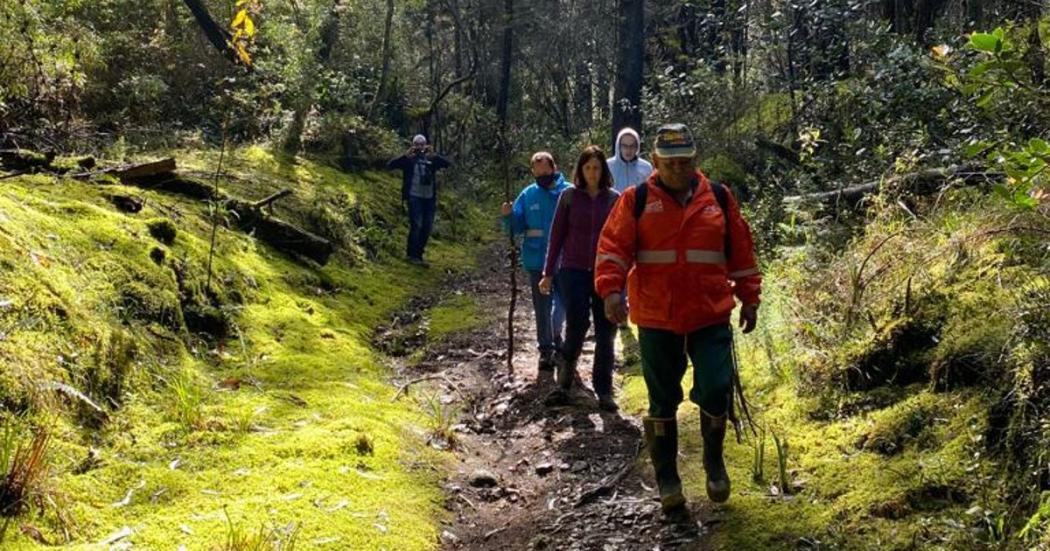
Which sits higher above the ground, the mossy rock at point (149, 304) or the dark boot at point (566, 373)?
the mossy rock at point (149, 304)

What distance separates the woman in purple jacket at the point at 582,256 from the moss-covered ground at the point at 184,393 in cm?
155

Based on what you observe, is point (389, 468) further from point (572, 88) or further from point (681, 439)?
point (572, 88)

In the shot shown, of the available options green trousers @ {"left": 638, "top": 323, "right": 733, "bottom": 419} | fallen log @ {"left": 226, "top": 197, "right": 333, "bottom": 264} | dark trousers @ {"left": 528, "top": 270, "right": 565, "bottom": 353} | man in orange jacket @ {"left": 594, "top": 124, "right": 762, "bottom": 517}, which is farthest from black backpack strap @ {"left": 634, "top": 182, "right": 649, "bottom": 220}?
fallen log @ {"left": 226, "top": 197, "right": 333, "bottom": 264}

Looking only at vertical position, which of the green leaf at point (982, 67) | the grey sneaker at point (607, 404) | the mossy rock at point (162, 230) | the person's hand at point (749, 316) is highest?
the green leaf at point (982, 67)

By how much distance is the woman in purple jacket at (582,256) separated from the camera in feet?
22.6

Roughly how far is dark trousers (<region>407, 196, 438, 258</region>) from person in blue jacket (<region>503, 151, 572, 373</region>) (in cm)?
562

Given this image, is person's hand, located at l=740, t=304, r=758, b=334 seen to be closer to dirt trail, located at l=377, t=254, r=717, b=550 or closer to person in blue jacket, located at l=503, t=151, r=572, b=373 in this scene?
dirt trail, located at l=377, t=254, r=717, b=550

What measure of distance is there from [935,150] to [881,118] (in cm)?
148

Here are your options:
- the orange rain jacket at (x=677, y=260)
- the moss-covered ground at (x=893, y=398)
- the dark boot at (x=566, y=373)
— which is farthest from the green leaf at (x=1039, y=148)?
the dark boot at (x=566, y=373)

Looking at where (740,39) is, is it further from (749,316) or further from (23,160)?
(749,316)

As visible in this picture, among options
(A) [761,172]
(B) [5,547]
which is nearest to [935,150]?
(A) [761,172]

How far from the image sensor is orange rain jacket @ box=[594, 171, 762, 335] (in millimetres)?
4543

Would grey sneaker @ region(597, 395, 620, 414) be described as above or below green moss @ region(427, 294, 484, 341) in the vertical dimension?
below

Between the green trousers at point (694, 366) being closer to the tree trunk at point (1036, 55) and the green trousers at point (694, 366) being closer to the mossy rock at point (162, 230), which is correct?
the tree trunk at point (1036, 55)
